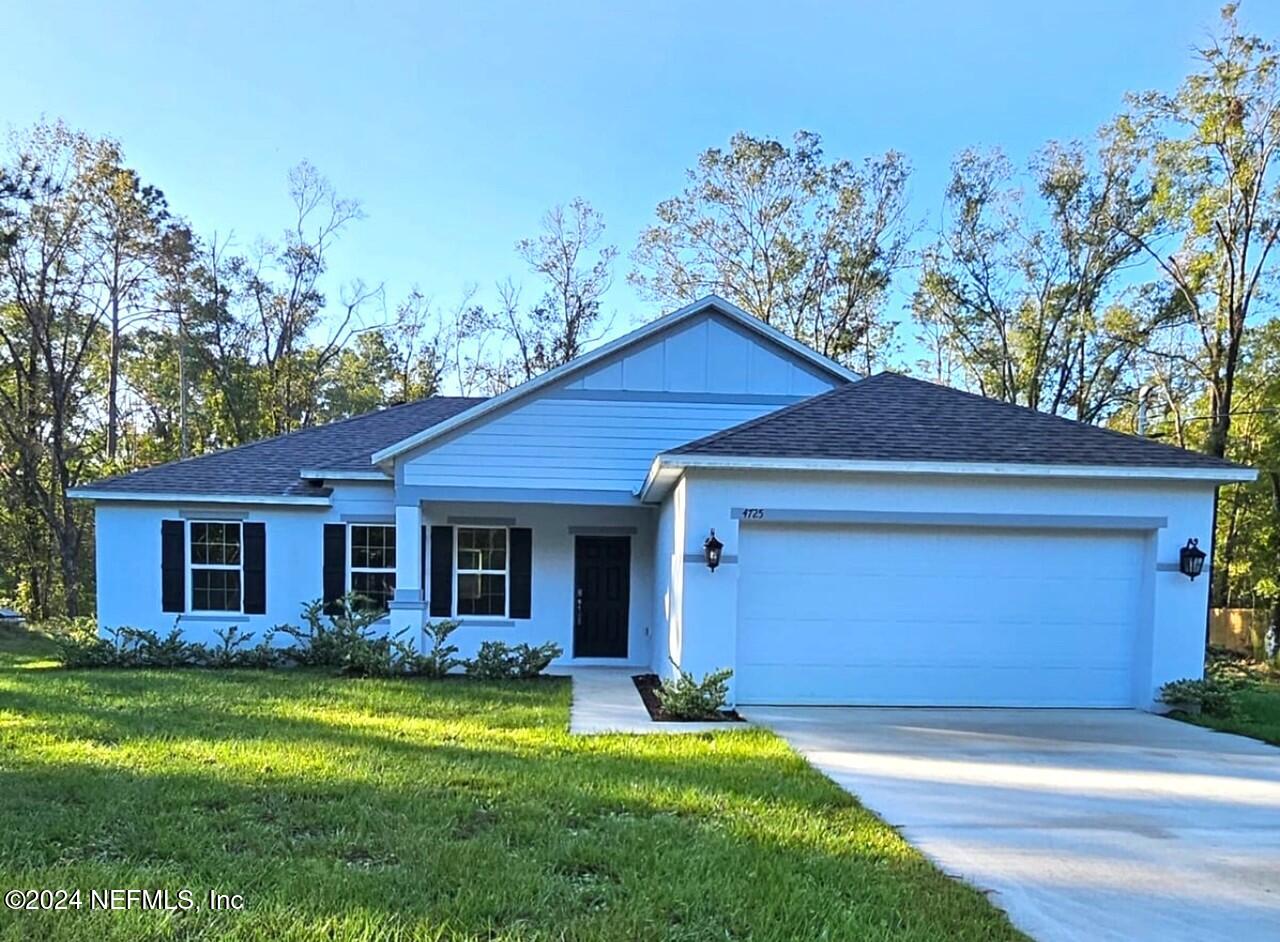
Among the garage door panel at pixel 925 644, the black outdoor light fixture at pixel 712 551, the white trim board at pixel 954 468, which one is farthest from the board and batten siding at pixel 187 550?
the garage door panel at pixel 925 644

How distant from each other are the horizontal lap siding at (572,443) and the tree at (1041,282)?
1377 centimetres

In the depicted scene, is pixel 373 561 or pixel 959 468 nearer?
pixel 959 468

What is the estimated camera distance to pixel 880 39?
11.6 metres

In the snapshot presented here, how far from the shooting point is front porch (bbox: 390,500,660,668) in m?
11.2

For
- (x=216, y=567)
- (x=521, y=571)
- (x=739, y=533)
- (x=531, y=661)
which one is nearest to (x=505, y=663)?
(x=531, y=661)

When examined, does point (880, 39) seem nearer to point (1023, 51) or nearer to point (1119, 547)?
point (1023, 51)

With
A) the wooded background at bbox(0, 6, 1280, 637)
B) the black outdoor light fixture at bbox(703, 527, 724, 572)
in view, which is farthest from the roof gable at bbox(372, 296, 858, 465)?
the wooded background at bbox(0, 6, 1280, 637)

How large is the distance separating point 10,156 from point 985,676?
24176 mm

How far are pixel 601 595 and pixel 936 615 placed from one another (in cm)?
528

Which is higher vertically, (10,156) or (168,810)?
(10,156)

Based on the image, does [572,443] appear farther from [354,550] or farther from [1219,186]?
[1219,186]

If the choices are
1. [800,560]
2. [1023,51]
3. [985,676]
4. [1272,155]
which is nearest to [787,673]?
[800,560]

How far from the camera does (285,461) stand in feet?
39.6

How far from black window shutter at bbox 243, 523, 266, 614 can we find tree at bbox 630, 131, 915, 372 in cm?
1466
